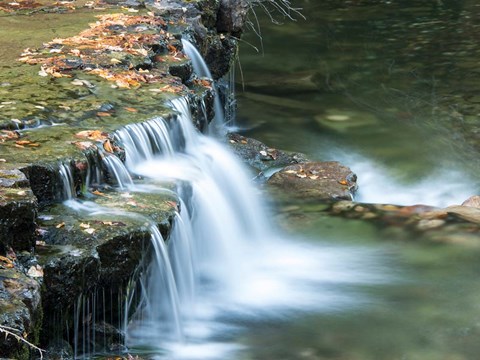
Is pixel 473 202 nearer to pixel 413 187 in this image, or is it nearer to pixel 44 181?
pixel 413 187

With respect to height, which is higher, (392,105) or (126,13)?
(126,13)

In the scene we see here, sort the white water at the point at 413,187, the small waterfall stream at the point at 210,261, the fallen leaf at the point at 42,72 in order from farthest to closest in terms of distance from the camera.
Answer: the white water at the point at 413,187 < the fallen leaf at the point at 42,72 < the small waterfall stream at the point at 210,261

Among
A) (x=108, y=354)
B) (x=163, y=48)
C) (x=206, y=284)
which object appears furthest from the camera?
(x=163, y=48)

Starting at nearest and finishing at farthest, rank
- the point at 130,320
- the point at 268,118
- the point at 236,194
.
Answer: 1. the point at 130,320
2. the point at 236,194
3. the point at 268,118

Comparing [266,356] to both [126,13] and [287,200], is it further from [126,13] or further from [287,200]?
[126,13]

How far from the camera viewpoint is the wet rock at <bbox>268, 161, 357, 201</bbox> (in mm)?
8859

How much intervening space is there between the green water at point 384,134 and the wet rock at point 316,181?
0.44 m

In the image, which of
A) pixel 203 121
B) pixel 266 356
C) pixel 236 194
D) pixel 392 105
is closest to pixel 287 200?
pixel 236 194

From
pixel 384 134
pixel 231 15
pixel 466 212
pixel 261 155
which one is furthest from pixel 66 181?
pixel 384 134

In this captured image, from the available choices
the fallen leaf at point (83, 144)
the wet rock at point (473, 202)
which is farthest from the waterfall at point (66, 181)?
the wet rock at point (473, 202)

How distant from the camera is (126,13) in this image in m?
10.0

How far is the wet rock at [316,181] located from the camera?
886cm

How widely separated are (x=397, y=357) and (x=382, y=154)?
5.10 m

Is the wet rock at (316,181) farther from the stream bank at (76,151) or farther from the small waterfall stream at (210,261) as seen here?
the stream bank at (76,151)
